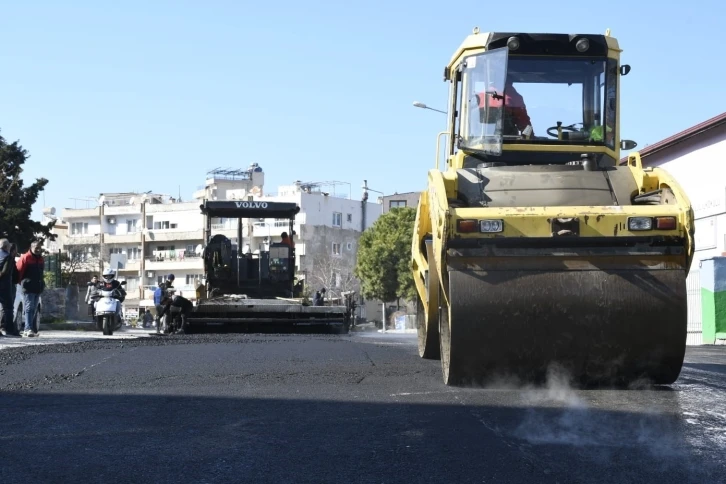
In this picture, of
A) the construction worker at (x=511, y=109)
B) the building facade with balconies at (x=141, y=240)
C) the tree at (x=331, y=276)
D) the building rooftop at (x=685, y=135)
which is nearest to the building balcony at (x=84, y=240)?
the building facade with balconies at (x=141, y=240)

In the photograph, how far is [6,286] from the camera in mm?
16328

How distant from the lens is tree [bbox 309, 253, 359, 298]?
8175 centimetres

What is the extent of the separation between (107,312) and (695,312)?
1386cm

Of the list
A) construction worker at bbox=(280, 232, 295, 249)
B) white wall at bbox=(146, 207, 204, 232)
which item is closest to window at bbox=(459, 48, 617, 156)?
construction worker at bbox=(280, 232, 295, 249)

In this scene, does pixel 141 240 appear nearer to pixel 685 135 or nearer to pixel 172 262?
pixel 172 262

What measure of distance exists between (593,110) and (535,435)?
4786 millimetres

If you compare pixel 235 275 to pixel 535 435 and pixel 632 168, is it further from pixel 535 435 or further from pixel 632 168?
pixel 535 435

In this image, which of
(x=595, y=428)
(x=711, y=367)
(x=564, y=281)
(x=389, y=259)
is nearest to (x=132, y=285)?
(x=389, y=259)

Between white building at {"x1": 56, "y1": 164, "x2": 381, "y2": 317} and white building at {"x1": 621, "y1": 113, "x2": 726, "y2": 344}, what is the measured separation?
53010mm

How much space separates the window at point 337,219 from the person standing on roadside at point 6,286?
76.2 metres

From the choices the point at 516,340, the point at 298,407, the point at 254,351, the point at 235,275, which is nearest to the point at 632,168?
the point at 516,340

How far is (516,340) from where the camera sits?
25.0ft

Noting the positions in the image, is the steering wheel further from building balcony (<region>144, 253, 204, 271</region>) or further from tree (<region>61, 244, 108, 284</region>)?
building balcony (<region>144, 253, 204, 271</region>)

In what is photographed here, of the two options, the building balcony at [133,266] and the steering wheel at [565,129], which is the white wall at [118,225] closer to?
the building balcony at [133,266]
